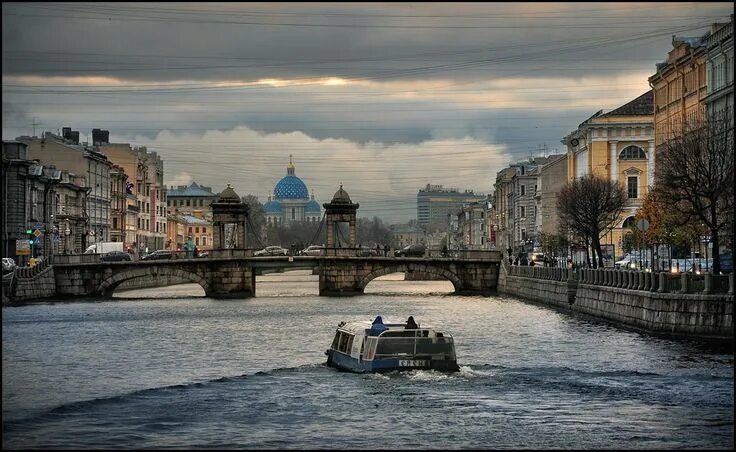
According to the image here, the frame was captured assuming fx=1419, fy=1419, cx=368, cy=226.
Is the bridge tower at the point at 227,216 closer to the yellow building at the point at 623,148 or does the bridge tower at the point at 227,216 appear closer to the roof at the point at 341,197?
the roof at the point at 341,197

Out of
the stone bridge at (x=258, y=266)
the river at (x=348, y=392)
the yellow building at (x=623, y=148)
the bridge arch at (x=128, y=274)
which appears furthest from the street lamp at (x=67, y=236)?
the river at (x=348, y=392)

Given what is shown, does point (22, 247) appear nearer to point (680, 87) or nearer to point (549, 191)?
point (680, 87)

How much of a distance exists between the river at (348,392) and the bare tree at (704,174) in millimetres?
7050

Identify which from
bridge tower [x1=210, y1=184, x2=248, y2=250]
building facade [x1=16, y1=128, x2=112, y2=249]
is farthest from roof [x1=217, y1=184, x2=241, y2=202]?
building facade [x1=16, y1=128, x2=112, y2=249]

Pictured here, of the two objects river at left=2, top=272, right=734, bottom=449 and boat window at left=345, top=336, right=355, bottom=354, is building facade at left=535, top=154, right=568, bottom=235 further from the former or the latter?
boat window at left=345, top=336, right=355, bottom=354

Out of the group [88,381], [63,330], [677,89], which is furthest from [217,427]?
[677,89]

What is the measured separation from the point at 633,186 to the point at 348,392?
9033cm

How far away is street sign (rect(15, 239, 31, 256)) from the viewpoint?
115 meters

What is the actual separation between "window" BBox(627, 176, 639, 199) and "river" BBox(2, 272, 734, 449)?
56204 mm

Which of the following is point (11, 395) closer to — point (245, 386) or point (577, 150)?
point (245, 386)

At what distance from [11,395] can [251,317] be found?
43.8 meters

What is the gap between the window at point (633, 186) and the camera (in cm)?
12962

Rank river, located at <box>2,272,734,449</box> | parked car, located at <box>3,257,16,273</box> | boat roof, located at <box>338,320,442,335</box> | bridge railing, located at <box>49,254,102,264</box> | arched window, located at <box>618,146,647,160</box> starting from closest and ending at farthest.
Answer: river, located at <box>2,272,734,449</box>
boat roof, located at <box>338,320,442,335</box>
parked car, located at <box>3,257,16,273</box>
bridge railing, located at <box>49,254,102,264</box>
arched window, located at <box>618,146,647,160</box>

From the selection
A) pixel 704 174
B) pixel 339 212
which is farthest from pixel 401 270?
pixel 704 174
